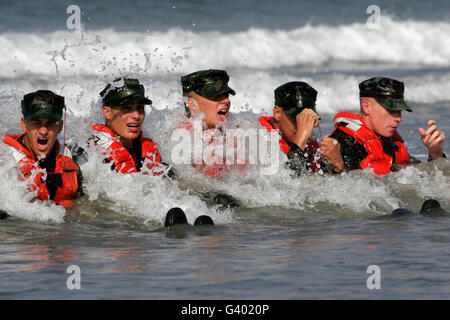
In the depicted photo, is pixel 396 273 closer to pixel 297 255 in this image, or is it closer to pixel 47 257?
pixel 297 255

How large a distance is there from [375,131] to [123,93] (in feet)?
9.54

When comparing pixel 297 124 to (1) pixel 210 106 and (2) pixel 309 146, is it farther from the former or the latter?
(1) pixel 210 106

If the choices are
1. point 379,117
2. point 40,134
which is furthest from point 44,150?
point 379,117

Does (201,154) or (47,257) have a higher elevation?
(201,154)

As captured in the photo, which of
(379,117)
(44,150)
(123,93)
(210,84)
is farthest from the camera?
(379,117)

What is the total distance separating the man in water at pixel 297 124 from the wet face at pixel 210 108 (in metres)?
0.70

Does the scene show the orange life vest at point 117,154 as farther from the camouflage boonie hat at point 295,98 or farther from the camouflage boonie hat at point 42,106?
the camouflage boonie hat at point 295,98

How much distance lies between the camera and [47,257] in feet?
20.2

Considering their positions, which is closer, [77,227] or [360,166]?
[77,227]

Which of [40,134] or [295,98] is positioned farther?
[295,98]

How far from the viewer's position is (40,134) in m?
7.59
